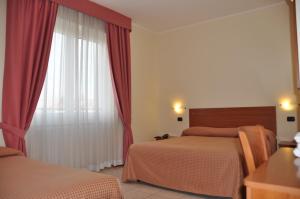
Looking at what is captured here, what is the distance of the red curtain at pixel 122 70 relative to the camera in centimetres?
414

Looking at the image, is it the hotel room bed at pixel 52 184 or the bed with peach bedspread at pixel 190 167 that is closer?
the hotel room bed at pixel 52 184

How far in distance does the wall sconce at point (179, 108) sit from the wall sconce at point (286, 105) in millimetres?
1779

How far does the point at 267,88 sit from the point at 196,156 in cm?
208

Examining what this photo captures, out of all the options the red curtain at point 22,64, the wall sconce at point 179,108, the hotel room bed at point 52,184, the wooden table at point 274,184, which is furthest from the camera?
the wall sconce at point 179,108

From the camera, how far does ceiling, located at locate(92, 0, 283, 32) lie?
3.85 meters

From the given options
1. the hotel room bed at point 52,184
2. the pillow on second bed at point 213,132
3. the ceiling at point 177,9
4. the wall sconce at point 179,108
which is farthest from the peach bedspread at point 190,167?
the ceiling at point 177,9

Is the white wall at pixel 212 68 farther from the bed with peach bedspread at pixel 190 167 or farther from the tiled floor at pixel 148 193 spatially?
the tiled floor at pixel 148 193

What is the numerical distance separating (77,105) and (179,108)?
7.16 ft

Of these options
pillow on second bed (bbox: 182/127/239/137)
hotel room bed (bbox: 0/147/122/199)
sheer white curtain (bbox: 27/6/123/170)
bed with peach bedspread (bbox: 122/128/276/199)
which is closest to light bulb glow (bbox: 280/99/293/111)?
pillow on second bed (bbox: 182/127/239/137)

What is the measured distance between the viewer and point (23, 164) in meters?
1.86

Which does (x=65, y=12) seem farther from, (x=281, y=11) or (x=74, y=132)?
(x=281, y=11)

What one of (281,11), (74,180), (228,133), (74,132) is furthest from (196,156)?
(281,11)

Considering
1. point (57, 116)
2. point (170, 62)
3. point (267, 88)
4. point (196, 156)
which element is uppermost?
point (170, 62)

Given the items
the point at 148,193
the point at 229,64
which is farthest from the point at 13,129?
the point at 229,64
